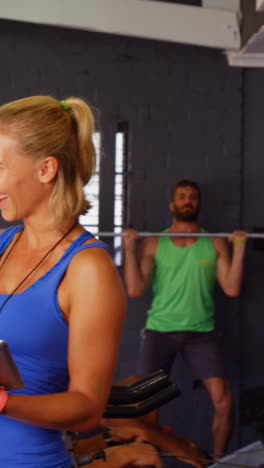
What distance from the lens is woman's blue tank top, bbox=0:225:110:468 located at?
3.51 feet

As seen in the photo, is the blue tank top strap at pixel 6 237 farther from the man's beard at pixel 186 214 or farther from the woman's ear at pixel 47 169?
the man's beard at pixel 186 214

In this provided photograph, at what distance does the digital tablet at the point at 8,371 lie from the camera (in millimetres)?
875

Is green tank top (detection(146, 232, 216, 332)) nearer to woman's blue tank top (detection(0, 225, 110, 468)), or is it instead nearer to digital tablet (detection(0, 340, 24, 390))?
woman's blue tank top (detection(0, 225, 110, 468))

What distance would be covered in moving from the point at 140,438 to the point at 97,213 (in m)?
2.07

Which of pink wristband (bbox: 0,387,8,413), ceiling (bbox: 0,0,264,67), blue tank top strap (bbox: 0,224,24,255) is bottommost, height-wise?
pink wristband (bbox: 0,387,8,413)

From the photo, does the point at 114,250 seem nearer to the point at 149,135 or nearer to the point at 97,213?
the point at 97,213

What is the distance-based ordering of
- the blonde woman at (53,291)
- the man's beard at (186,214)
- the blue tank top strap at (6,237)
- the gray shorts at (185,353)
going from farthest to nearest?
the man's beard at (186,214)
the gray shorts at (185,353)
the blue tank top strap at (6,237)
the blonde woman at (53,291)

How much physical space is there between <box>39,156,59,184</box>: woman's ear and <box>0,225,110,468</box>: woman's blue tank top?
136 millimetres

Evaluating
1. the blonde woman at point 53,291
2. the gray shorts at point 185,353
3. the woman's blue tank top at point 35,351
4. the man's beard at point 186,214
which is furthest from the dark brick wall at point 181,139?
the woman's blue tank top at point 35,351

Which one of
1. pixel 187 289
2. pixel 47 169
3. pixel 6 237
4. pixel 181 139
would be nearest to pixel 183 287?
pixel 187 289

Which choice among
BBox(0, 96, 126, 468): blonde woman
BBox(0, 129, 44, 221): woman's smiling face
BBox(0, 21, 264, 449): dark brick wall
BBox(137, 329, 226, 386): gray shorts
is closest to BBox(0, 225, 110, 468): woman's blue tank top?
BBox(0, 96, 126, 468): blonde woman

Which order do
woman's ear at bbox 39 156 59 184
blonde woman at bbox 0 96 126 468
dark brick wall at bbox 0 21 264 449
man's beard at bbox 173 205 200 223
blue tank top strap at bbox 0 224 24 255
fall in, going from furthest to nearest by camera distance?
1. dark brick wall at bbox 0 21 264 449
2. man's beard at bbox 173 205 200 223
3. blue tank top strap at bbox 0 224 24 255
4. woman's ear at bbox 39 156 59 184
5. blonde woman at bbox 0 96 126 468

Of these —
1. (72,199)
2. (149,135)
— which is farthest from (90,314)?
(149,135)

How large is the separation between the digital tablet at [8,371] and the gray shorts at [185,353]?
2.60 meters
